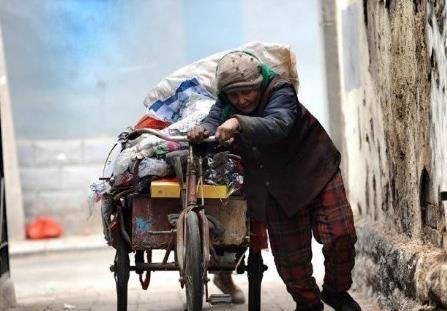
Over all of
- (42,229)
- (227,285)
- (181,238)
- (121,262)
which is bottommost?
(42,229)

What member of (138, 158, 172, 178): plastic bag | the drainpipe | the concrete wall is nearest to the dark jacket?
(138, 158, 172, 178): plastic bag

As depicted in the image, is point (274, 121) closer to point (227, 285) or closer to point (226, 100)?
point (226, 100)

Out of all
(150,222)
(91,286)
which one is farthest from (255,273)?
(91,286)

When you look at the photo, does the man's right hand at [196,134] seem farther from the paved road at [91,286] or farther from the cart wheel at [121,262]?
the paved road at [91,286]

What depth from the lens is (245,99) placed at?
5613 mm

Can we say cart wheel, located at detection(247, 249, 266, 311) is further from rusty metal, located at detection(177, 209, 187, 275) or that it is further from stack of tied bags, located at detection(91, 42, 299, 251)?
rusty metal, located at detection(177, 209, 187, 275)

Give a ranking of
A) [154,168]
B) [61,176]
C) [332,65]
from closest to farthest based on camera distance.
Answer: [154,168]
[332,65]
[61,176]

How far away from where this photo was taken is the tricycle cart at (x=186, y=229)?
544 centimetres

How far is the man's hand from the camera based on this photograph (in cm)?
521

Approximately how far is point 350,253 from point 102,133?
10234 millimetres

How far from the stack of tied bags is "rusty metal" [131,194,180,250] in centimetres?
16

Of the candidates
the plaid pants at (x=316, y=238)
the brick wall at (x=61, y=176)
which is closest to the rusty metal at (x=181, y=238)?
the plaid pants at (x=316, y=238)

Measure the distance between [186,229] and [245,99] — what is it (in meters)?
0.79

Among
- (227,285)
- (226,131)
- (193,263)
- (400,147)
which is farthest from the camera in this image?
(227,285)
